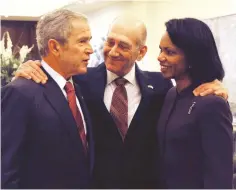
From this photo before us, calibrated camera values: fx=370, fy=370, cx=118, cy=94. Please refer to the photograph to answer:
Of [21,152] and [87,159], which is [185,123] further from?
[21,152]

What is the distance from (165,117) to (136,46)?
0.43 metres

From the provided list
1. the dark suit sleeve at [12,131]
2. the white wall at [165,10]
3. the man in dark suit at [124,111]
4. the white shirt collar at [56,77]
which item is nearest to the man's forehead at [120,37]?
the man in dark suit at [124,111]

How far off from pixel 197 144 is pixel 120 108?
46cm

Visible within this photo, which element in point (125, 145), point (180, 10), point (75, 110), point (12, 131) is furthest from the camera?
point (180, 10)

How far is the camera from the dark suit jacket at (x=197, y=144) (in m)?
1.42

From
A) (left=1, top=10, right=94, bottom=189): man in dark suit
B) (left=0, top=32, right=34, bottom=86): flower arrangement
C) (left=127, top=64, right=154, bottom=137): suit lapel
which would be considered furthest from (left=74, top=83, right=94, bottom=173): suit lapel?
(left=0, top=32, right=34, bottom=86): flower arrangement

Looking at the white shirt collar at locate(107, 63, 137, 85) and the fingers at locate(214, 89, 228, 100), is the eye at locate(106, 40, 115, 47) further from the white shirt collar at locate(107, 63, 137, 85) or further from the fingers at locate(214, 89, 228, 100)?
the fingers at locate(214, 89, 228, 100)

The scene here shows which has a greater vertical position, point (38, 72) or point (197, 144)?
point (38, 72)

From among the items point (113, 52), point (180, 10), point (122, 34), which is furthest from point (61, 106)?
point (180, 10)

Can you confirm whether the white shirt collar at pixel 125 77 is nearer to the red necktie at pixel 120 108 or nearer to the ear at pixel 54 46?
the red necktie at pixel 120 108

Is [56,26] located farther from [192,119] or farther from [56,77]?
[192,119]

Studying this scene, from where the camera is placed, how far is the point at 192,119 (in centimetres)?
148

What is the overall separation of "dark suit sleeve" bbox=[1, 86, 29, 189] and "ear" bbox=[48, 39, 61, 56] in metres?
0.28

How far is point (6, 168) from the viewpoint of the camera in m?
1.35
